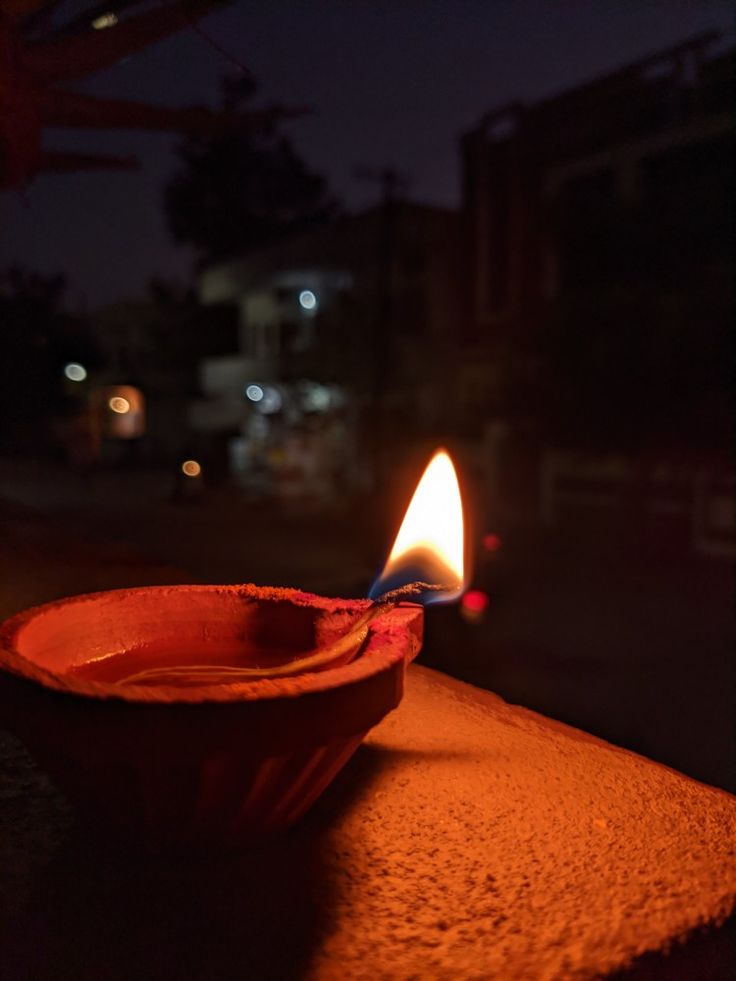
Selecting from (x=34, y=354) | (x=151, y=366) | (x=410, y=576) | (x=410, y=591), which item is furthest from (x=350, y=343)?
(x=410, y=591)

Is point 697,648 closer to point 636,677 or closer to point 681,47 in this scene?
point 636,677

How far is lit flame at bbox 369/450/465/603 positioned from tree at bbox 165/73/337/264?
43.6m

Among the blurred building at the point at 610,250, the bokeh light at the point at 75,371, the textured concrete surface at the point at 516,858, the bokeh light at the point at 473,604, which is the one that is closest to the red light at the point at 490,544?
the bokeh light at the point at 473,604

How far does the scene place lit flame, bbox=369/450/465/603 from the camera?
1.71m

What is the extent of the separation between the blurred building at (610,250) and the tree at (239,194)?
26.3m

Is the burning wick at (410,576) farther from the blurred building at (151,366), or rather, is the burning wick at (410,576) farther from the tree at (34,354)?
the blurred building at (151,366)

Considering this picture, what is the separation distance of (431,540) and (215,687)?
2.11ft

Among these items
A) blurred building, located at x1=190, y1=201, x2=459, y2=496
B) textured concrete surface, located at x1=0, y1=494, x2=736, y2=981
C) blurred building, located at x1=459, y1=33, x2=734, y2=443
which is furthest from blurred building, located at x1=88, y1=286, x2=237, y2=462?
textured concrete surface, located at x1=0, y1=494, x2=736, y2=981

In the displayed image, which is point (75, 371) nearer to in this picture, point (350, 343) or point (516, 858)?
point (350, 343)

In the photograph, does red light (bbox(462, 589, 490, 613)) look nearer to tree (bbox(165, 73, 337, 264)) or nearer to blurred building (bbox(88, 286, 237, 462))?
blurred building (bbox(88, 286, 237, 462))

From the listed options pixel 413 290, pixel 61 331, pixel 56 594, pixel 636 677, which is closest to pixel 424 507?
pixel 56 594

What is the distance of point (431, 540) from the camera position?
1.74 meters

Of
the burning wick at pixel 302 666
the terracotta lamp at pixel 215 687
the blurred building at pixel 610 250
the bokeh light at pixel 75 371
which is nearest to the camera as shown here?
the terracotta lamp at pixel 215 687

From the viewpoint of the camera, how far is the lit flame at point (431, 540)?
1708 millimetres
